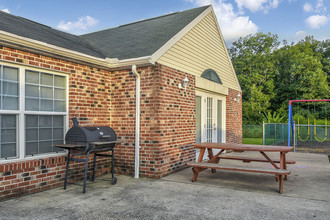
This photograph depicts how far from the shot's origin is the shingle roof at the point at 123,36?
639cm

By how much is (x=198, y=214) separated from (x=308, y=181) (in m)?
3.37

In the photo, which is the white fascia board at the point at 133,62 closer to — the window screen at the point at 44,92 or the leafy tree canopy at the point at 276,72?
the window screen at the point at 44,92

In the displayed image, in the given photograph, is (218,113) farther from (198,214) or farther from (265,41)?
(265,41)

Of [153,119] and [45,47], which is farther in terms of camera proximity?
[153,119]

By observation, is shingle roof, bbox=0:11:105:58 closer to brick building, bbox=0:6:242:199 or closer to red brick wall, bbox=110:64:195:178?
brick building, bbox=0:6:242:199

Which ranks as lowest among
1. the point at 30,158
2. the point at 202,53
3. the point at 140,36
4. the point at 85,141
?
the point at 30,158

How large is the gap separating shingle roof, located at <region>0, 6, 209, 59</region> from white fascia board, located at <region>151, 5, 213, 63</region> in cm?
12

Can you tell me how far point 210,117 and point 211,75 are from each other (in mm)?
1462

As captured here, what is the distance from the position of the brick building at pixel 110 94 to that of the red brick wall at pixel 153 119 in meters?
0.02

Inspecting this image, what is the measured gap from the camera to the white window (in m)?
4.65

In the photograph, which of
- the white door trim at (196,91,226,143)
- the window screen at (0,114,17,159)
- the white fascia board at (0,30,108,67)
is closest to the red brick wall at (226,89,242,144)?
the white door trim at (196,91,226,143)

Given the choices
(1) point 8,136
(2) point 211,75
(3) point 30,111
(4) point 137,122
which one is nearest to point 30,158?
(1) point 8,136

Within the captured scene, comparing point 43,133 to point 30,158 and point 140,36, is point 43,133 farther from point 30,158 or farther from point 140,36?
point 140,36

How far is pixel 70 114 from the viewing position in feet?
18.8
